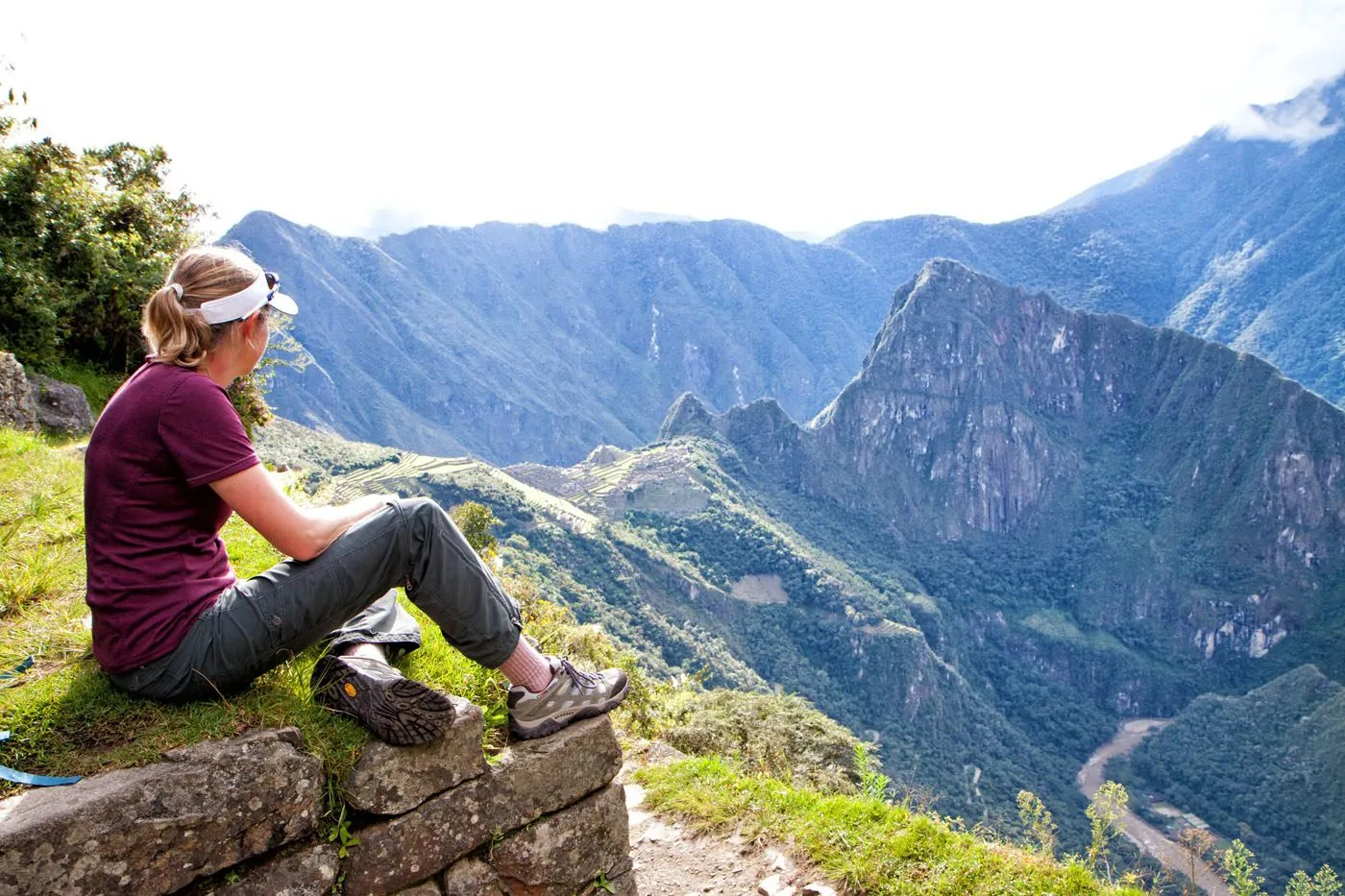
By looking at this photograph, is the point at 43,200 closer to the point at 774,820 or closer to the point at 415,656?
the point at 415,656

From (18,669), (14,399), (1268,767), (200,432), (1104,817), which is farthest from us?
(1268,767)

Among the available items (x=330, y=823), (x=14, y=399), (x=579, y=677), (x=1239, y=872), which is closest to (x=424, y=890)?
(x=330, y=823)

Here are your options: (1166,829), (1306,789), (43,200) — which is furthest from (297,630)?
(1306,789)

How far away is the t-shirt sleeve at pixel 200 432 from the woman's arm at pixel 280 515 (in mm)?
69

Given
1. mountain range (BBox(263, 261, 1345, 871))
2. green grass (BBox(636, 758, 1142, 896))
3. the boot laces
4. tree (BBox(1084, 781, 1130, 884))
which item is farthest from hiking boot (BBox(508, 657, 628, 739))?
mountain range (BBox(263, 261, 1345, 871))

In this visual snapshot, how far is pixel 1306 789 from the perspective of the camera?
78.0m

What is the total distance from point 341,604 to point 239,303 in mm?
1516

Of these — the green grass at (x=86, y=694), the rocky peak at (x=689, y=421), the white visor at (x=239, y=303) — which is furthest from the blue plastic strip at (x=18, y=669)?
the rocky peak at (x=689, y=421)

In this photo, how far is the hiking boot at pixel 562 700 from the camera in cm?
402

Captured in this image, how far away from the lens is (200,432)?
3.09m

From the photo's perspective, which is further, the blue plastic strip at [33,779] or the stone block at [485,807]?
the stone block at [485,807]

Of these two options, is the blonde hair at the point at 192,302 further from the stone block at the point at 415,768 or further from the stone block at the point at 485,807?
the stone block at the point at 485,807

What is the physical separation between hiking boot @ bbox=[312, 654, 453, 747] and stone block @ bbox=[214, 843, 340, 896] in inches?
21.3

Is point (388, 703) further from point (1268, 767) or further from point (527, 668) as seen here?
point (1268, 767)
